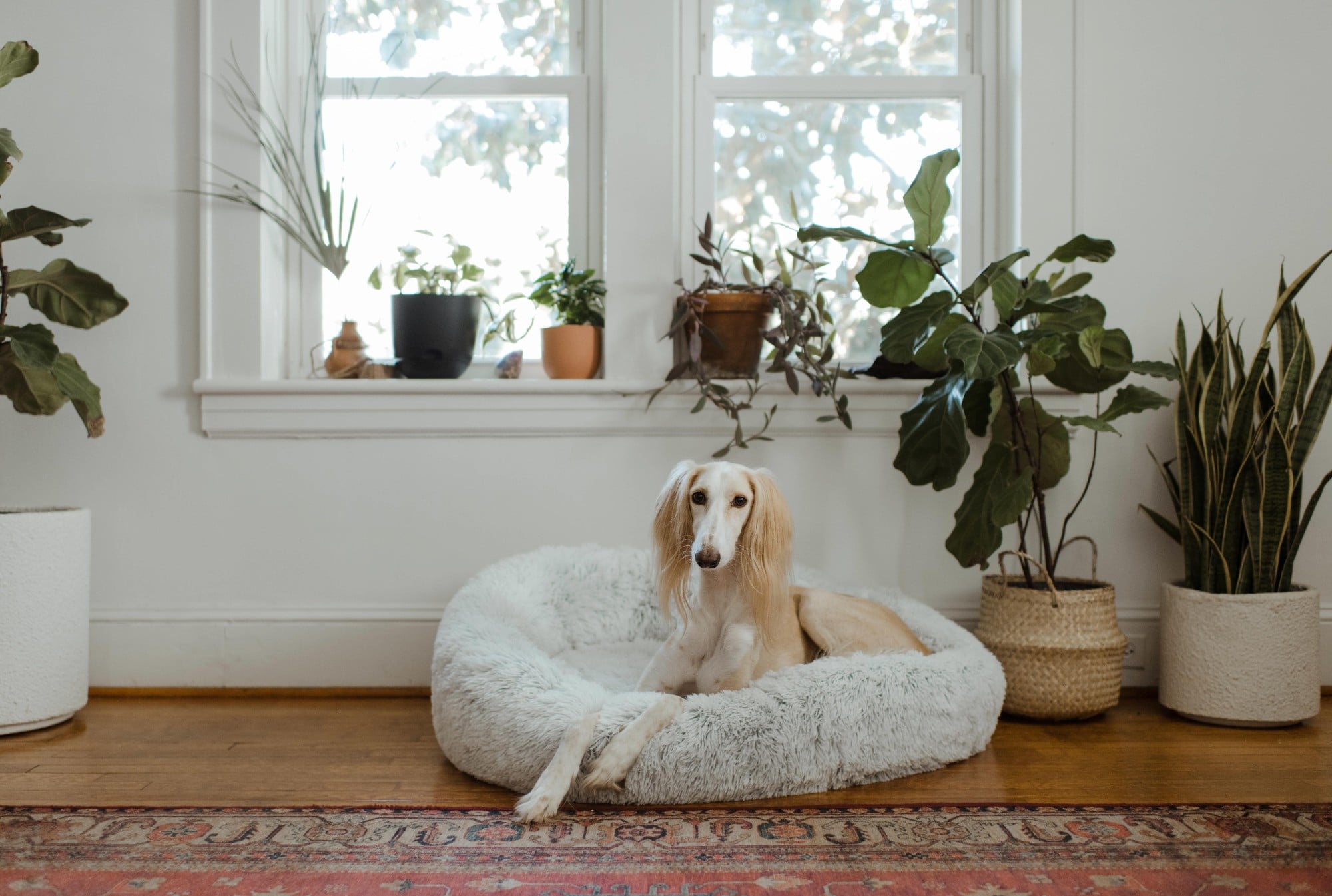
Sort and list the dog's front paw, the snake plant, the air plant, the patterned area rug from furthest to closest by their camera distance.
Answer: the air plant
the snake plant
the dog's front paw
the patterned area rug

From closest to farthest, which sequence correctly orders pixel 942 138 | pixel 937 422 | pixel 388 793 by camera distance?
pixel 388 793
pixel 937 422
pixel 942 138

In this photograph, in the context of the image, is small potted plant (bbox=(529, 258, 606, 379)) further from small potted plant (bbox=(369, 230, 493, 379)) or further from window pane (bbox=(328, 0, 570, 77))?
window pane (bbox=(328, 0, 570, 77))

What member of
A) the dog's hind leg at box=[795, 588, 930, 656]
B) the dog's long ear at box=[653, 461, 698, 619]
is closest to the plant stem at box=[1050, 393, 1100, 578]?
the dog's hind leg at box=[795, 588, 930, 656]

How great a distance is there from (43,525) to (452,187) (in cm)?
139

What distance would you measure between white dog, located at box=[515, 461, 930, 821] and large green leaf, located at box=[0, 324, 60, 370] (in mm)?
1410

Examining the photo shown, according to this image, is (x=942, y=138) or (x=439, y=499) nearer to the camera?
(x=439, y=499)

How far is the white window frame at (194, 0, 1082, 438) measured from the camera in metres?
2.48

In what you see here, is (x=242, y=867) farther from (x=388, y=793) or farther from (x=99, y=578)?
(x=99, y=578)

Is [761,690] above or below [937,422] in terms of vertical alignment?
below

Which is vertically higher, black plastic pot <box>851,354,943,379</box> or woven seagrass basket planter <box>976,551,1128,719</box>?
black plastic pot <box>851,354,943,379</box>

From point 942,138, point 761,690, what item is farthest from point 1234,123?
point 761,690

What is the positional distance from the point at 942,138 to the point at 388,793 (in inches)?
89.5

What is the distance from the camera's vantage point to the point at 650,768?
1.57m

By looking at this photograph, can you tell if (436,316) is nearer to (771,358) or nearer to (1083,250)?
(771,358)
